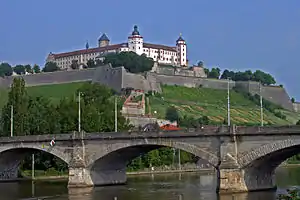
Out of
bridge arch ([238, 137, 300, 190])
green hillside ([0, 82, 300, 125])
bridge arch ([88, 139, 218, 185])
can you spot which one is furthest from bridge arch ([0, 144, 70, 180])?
green hillside ([0, 82, 300, 125])

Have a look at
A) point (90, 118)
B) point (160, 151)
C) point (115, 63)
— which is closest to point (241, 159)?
point (90, 118)

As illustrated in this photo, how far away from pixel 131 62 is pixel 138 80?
13008 millimetres

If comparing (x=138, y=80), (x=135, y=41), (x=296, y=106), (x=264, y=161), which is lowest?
(x=264, y=161)

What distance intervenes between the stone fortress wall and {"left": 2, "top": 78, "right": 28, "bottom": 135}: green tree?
76.7 meters

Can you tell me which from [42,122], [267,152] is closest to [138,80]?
[42,122]

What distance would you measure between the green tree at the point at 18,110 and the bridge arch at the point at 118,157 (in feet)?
57.0

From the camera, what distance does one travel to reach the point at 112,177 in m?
56.5

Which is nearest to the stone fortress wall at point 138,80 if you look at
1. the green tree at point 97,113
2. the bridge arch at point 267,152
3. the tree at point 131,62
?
the tree at point 131,62

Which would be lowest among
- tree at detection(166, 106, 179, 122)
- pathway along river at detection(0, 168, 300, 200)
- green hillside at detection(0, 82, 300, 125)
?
pathway along river at detection(0, 168, 300, 200)

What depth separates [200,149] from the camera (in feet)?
151

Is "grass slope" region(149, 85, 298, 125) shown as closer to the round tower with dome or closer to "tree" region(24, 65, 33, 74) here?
the round tower with dome

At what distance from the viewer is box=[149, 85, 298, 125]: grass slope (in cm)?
14562

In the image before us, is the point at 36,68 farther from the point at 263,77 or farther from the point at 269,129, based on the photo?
the point at 269,129

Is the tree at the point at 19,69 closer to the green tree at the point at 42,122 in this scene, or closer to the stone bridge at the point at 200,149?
the green tree at the point at 42,122
